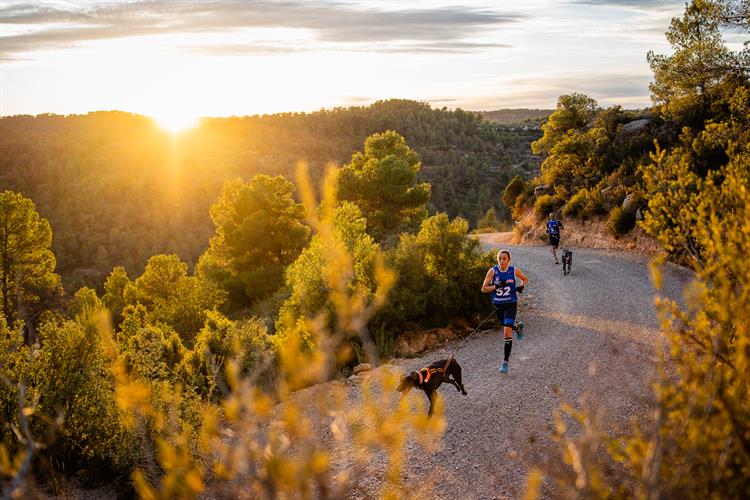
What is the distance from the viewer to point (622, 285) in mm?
16000

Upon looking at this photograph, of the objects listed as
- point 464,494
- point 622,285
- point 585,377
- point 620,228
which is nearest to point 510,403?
point 585,377

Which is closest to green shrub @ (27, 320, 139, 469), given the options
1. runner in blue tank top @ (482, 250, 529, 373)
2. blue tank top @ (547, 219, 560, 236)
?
runner in blue tank top @ (482, 250, 529, 373)

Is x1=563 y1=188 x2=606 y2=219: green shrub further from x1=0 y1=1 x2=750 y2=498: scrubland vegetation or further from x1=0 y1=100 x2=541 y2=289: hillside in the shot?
x1=0 y1=100 x2=541 y2=289: hillside

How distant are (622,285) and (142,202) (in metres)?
90.3

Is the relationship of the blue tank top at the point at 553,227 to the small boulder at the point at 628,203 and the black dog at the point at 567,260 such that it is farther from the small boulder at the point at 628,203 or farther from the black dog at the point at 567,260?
the small boulder at the point at 628,203

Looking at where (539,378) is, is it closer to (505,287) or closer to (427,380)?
(505,287)

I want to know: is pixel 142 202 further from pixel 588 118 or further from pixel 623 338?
pixel 623 338

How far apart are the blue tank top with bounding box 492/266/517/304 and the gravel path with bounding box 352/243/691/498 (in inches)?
60.1

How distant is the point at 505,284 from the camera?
29.9 feet

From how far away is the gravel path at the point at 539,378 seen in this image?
6680 mm

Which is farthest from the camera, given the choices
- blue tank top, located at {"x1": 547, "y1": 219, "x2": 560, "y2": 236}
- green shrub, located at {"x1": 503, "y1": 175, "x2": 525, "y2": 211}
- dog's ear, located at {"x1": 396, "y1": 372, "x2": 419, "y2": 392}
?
green shrub, located at {"x1": 503, "y1": 175, "x2": 525, "y2": 211}

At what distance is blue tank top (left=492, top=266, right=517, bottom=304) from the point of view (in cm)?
909

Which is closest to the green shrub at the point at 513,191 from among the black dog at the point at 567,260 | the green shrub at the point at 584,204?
the green shrub at the point at 584,204

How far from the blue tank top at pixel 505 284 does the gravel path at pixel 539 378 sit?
153 cm
